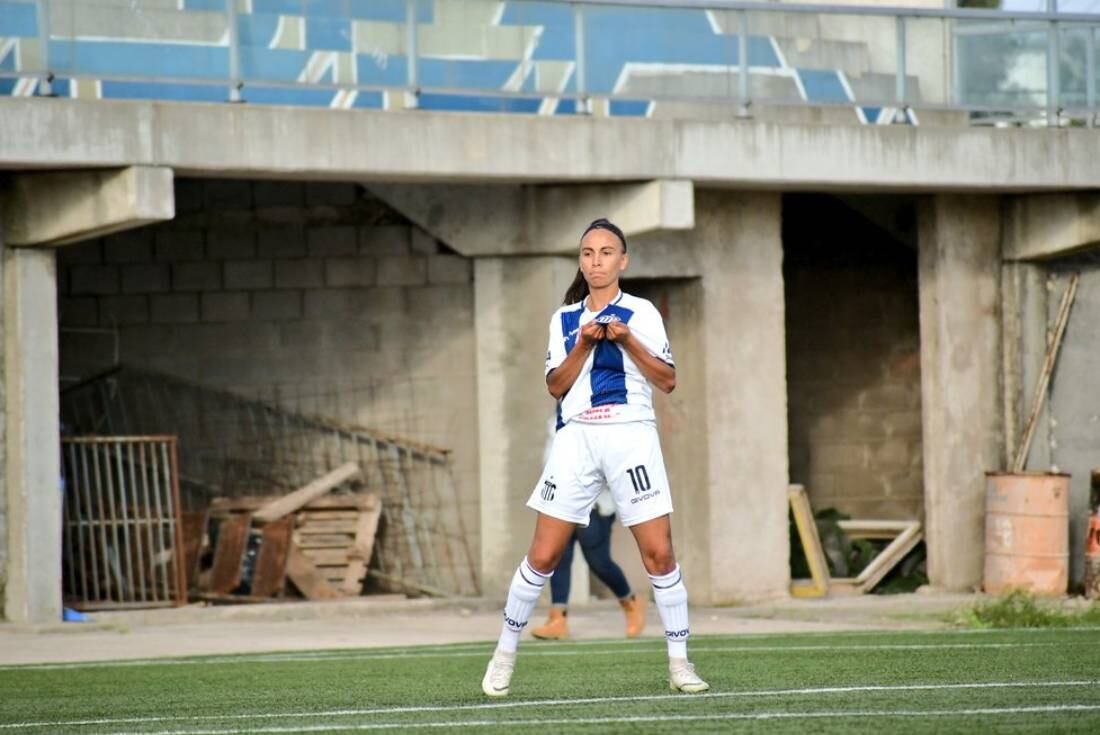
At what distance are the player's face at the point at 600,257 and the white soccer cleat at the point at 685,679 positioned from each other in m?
1.53

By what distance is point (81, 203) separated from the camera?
51.8ft

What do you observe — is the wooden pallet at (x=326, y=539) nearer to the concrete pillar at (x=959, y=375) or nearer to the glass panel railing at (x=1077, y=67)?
the concrete pillar at (x=959, y=375)

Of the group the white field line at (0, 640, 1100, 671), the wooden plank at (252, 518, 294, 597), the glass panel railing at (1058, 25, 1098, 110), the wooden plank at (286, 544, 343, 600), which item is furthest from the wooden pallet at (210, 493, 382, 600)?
the glass panel railing at (1058, 25, 1098, 110)

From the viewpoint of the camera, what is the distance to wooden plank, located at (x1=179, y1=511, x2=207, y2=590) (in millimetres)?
17984

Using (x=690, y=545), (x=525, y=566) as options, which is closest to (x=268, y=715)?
(x=525, y=566)

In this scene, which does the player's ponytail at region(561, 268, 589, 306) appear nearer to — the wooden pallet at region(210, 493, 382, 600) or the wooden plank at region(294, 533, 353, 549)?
the wooden pallet at region(210, 493, 382, 600)

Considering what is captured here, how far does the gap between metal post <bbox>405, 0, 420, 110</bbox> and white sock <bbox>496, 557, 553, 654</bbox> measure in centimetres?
869

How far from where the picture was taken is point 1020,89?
19.1 metres

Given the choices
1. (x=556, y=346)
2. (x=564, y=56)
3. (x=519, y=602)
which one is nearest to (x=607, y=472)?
(x=556, y=346)

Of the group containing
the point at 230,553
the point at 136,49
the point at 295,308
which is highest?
the point at 136,49

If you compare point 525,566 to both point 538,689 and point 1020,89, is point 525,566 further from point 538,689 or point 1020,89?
point 1020,89

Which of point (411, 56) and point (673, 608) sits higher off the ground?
point (411, 56)

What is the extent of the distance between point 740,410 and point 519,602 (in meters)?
11.2

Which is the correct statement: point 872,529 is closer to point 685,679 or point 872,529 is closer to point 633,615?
point 633,615
